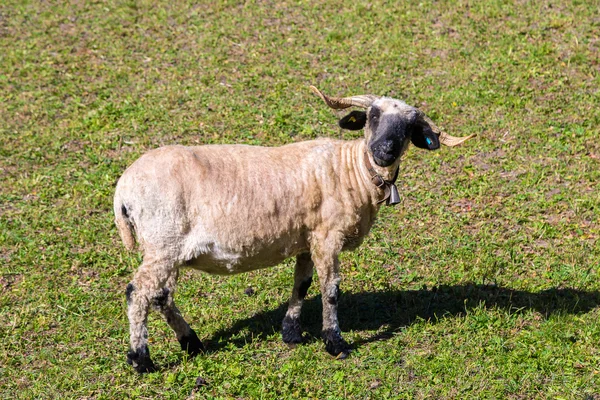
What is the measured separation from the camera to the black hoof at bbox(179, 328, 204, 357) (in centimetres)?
759

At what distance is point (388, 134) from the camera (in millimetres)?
7363

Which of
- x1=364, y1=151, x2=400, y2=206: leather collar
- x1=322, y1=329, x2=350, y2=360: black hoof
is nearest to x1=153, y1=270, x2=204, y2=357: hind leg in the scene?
x1=322, y1=329, x2=350, y2=360: black hoof

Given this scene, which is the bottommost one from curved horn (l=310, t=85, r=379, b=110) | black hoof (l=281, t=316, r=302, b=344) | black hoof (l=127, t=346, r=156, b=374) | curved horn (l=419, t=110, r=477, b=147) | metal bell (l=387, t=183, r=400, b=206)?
black hoof (l=281, t=316, r=302, b=344)

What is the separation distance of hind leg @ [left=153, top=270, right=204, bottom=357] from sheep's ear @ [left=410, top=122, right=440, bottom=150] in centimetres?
274

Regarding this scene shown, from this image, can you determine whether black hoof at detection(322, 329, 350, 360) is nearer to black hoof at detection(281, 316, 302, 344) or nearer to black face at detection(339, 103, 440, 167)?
black hoof at detection(281, 316, 302, 344)

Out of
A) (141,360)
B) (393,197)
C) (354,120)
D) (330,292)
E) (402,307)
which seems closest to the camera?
(141,360)

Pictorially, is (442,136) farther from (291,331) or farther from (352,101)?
(291,331)

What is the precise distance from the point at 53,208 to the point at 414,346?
5355 millimetres

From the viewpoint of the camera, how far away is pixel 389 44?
14.0m

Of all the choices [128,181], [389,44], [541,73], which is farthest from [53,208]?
[541,73]

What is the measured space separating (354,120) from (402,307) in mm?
2168

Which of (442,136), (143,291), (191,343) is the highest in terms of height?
(442,136)

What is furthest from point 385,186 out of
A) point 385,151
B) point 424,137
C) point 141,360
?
point 141,360

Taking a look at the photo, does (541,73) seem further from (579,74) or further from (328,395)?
(328,395)
